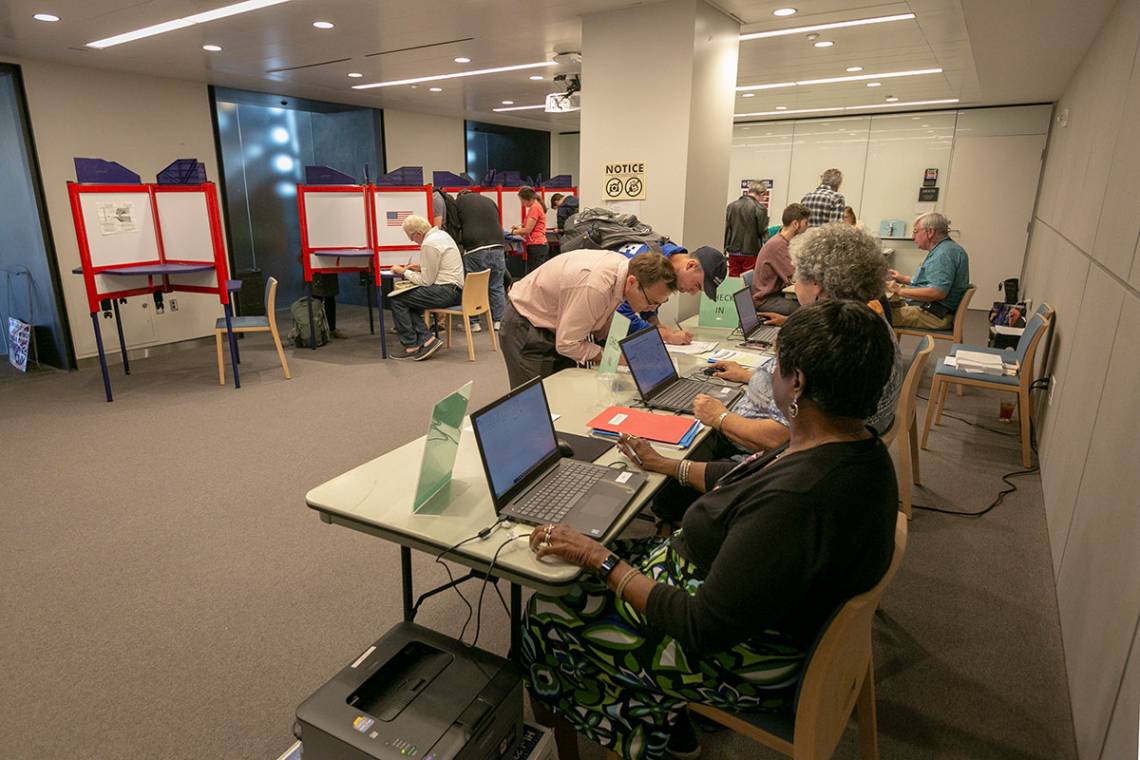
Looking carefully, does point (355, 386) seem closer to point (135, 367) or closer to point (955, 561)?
point (135, 367)

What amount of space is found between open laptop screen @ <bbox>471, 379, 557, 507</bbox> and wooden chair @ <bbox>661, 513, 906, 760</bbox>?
2.17ft

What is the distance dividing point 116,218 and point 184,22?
1.47 m

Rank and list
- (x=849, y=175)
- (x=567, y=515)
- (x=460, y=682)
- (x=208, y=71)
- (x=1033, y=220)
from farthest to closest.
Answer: (x=849, y=175), (x=1033, y=220), (x=208, y=71), (x=567, y=515), (x=460, y=682)

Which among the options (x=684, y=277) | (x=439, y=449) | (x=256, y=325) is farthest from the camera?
(x=256, y=325)

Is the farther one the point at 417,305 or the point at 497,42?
the point at 417,305

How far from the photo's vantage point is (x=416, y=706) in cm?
136

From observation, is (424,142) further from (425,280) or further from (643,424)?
(643,424)

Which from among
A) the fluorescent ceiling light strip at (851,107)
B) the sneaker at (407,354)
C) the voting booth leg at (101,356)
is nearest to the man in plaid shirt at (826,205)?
the fluorescent ceiling light strip at (851,107)

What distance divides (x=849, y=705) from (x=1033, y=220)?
8.98m

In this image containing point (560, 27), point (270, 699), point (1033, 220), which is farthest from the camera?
point (1033, 220)

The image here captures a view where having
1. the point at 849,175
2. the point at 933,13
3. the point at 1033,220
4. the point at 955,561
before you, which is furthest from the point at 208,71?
the point at 1033,220

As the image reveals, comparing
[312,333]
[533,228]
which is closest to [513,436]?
[312,333]

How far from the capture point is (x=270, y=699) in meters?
1.97

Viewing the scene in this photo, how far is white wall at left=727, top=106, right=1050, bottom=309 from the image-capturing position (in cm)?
842
